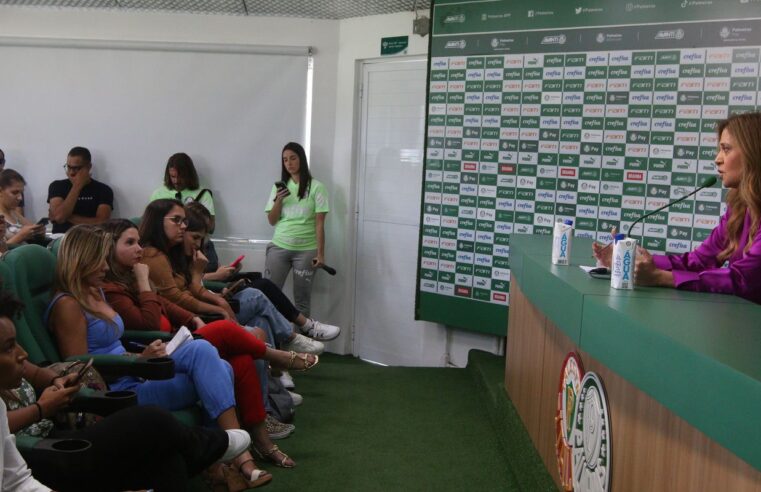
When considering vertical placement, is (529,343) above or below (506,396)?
above

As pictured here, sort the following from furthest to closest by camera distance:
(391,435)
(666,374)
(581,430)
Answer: (391,435), (581,430), (666,374)

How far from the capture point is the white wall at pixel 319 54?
5.43 m

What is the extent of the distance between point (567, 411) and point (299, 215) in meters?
3.16

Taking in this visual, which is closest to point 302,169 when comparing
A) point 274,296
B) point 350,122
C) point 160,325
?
point 350,122

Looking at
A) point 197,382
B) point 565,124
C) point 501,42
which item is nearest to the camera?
point 197,382

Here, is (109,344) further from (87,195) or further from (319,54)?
(319,54)

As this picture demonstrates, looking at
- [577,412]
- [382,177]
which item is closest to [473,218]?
[382,177]

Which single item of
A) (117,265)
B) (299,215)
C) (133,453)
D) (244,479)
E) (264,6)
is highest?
(264,6)

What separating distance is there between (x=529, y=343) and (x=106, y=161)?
371cm

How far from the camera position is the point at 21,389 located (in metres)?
2.09

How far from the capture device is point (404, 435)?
147 inches

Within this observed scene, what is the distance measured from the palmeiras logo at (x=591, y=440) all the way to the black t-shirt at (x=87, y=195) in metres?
4.10

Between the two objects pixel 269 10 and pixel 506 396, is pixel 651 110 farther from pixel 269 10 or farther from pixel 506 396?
pixel 269 10

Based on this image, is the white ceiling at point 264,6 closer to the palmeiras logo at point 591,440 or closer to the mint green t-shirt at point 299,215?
the mint green t-shirt at point 299,215
